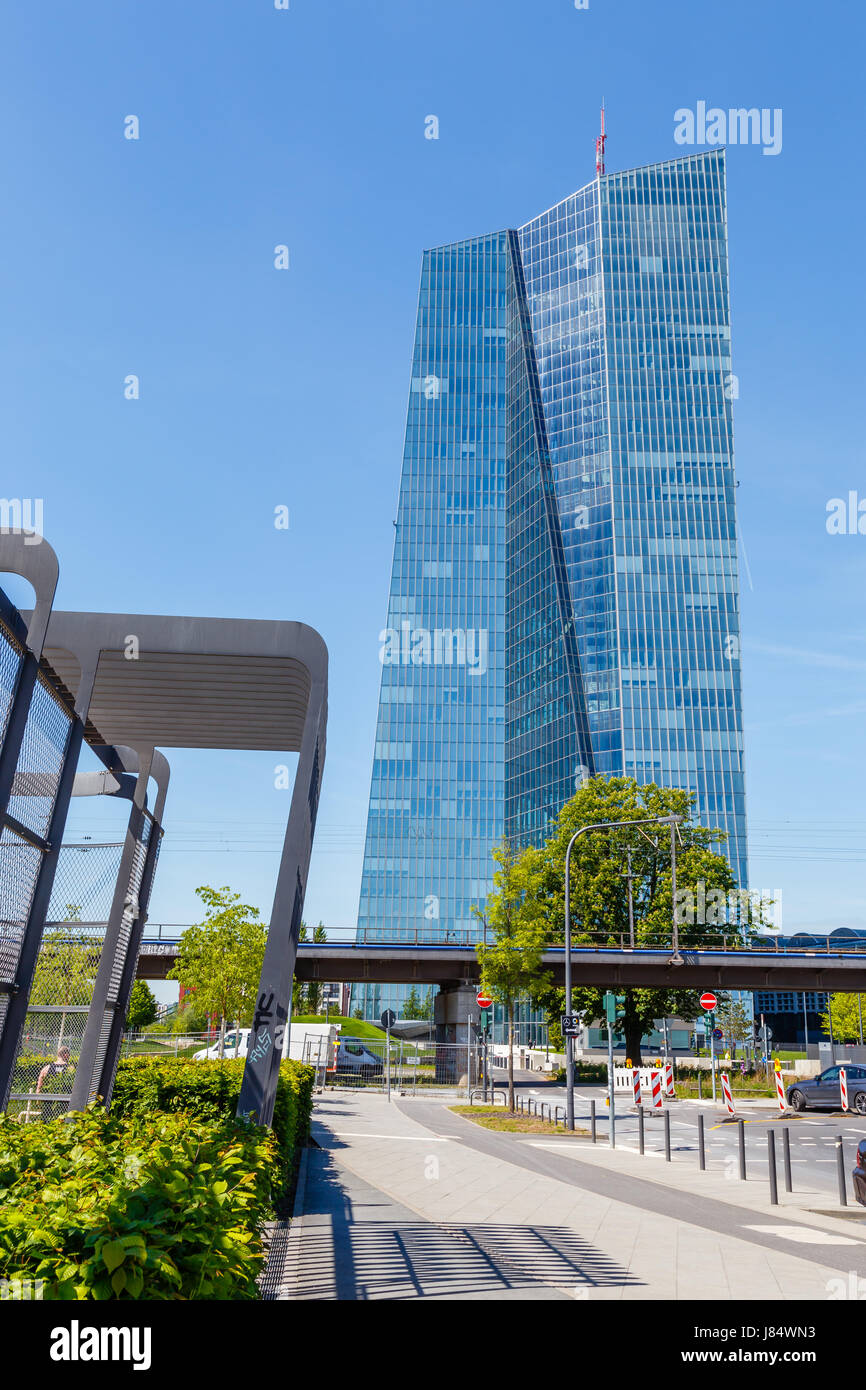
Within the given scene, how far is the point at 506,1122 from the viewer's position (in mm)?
27438

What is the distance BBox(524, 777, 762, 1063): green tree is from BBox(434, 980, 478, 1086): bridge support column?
4734 millimetres

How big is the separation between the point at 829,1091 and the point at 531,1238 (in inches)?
1084

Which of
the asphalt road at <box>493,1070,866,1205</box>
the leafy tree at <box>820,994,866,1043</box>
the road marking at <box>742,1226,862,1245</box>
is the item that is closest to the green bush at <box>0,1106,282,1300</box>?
the road marking at <box>742,1226,862,1245</box>

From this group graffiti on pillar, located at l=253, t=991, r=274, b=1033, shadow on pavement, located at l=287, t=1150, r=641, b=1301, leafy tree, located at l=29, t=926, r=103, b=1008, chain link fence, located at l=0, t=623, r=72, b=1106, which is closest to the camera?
chain link fence, located at l=0, t=623, r=72, b=1106


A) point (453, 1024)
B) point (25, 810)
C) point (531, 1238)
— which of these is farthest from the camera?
point (453, 1024)

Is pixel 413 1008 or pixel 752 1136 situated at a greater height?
pixel 413 1008

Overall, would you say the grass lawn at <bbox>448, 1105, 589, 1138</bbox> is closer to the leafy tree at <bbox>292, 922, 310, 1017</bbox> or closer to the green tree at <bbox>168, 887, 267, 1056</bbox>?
the green tree at <bbox>168, 887, 267, 1056</bbox>

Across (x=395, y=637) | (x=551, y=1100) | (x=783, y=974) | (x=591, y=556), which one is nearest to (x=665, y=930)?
(x=783, y=974)

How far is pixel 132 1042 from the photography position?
140ft

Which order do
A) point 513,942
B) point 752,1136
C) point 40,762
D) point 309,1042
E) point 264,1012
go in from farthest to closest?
1. point 309,1042
2. point 513,942
3. point 752,1136
4. point 264,1012
5. point 40,762

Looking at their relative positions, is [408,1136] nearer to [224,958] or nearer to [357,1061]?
[224,958]

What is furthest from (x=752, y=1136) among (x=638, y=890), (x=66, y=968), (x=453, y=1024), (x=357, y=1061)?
(x=453, y=1024)

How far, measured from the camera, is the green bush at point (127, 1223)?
8.71 feet

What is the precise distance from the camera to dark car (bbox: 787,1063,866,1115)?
32531 mm
